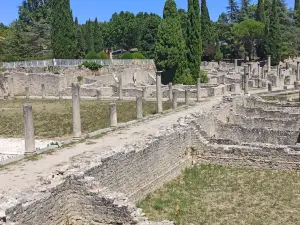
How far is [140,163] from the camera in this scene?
12445mm

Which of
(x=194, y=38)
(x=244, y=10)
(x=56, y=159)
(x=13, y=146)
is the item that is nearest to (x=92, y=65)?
(x=194, y=38)

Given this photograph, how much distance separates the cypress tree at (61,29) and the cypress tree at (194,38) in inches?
513

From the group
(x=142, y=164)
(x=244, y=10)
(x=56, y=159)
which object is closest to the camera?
(x=142, y=164)

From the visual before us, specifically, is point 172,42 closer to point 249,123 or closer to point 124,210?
point 249,123

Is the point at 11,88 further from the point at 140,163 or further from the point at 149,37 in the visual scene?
the point at 149,37

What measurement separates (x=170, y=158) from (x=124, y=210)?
5.91 metres

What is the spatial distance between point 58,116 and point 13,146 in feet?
25.2

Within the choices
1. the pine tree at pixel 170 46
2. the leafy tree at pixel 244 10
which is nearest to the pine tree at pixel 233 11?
the leafy tree at pixel 244 10

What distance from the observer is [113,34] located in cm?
8600

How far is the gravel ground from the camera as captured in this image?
17438 mm

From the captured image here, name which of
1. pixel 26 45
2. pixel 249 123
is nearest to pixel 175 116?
pixel 249 123

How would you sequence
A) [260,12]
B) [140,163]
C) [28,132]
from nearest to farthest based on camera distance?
1. [140,163]
2. [28,132]
3. [260,12]

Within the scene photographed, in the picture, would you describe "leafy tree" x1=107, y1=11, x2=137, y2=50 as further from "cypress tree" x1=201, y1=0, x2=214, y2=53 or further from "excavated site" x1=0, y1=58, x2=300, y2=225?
"excavated site" x1=0, y1=58, x2=300, y2=225

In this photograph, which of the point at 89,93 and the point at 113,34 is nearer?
the point at 89,93
